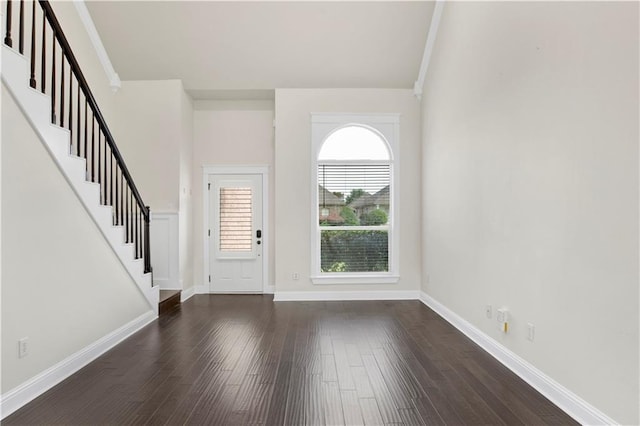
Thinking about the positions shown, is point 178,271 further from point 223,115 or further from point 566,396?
point 566,396

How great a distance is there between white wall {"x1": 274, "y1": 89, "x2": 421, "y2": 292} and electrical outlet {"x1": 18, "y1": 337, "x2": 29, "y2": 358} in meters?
3.30

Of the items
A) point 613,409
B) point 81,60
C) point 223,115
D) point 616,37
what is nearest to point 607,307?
point 613,409

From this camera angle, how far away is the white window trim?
5.46m

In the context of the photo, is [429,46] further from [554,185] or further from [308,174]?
[554,185]

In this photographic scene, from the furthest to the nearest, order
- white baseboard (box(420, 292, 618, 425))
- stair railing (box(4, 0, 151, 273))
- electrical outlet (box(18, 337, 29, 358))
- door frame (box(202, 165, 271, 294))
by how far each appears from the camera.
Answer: door frame (box(202, 165, 271, 294)) < stair railing (box(4, 0, 151, 273)) < electrical outlet (box(18, 337, 29, 358)) < white baseboard (box(420, 292, 618, 425))

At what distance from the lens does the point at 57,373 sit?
267 cm

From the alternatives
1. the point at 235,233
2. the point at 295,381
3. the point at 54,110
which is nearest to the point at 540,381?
the point at 295,381

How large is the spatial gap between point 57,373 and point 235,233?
3477 millimetres

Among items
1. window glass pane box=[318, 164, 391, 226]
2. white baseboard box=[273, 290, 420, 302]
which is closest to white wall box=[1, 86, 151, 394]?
white baseboard box=[273, 290, 420, 302]

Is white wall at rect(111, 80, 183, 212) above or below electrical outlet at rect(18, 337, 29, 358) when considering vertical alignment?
above

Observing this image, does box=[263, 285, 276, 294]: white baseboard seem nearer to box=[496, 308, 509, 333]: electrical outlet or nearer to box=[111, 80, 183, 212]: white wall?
box=[111, 80, 183, 212]: white wall

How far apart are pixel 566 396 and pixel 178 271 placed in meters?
4.82

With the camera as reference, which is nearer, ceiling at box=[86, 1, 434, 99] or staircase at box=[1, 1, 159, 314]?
staircase at box=[1, 1, 159, 314]

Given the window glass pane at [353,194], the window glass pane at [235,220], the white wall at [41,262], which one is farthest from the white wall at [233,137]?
the white wall at [41,262]
